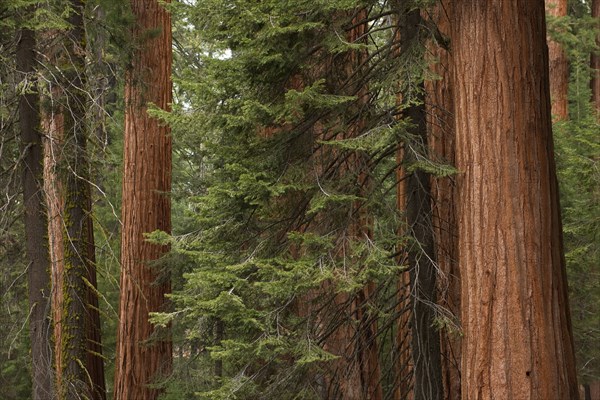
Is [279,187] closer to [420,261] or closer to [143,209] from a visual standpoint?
[420,261]

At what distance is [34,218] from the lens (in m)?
8.62

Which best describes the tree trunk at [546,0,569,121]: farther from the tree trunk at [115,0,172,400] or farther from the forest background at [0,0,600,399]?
the tree trunk at [115,0,172,400]

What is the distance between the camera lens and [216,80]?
7.21 meters

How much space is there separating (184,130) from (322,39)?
1555 millimetres

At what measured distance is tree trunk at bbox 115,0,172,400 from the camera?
9953 millimetres

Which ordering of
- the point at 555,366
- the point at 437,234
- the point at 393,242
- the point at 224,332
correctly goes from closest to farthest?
the point at 555,366 → the point at 393,242 → the point at 437,234 → the point at 224,332

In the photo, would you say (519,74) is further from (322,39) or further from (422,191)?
(322,39)

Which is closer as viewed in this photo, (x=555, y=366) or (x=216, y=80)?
(x=555, y=366)

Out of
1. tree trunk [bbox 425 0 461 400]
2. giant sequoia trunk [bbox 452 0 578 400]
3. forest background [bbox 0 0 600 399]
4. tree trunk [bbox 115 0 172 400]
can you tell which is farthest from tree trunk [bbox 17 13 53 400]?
giant sequoia trunk [bbox 452 0 578 400]

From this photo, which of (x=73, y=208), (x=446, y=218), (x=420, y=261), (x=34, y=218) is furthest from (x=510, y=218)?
(x=34, y=218)

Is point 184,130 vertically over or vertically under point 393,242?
over

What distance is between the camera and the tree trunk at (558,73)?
1866cm

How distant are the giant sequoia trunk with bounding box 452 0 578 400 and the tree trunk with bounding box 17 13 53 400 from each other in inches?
186

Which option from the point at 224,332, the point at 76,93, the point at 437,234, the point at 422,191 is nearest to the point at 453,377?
the point at 437,234
